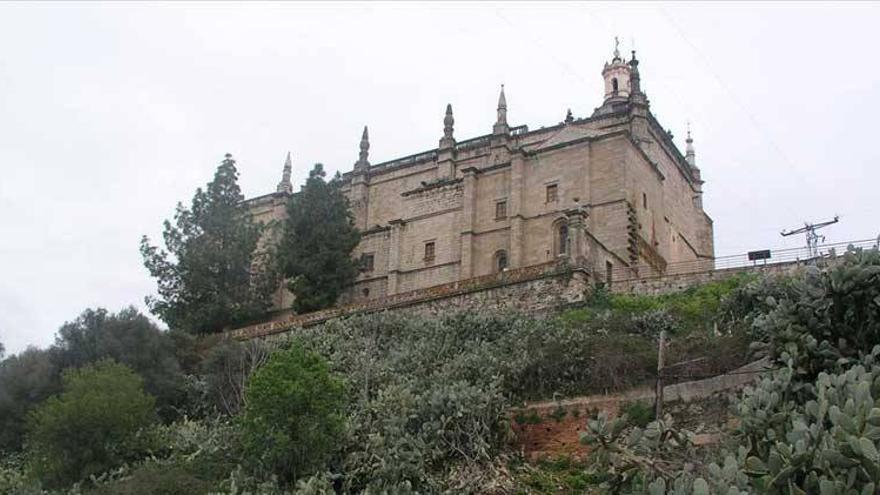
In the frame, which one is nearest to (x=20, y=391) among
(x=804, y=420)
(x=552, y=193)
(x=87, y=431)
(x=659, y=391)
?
(x=87, y=431)

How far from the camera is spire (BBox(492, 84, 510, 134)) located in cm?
4225

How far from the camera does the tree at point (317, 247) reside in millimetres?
35656

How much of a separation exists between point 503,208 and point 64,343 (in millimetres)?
16748

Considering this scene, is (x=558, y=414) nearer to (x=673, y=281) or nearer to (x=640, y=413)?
(x=640, y=413)

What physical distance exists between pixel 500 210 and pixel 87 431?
64.3ft

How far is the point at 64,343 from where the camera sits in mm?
29453

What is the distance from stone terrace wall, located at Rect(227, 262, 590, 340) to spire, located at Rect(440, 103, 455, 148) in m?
13.5

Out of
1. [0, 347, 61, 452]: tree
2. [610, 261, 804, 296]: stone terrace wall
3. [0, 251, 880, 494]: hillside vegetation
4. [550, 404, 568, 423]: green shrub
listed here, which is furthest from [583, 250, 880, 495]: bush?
[0, 347, 61, 452]: tree

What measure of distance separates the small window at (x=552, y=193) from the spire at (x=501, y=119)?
669 cm

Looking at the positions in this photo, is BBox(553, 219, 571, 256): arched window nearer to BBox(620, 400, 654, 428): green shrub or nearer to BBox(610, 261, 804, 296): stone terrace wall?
BBox(610, 261, 804, 296): stone terrace wall

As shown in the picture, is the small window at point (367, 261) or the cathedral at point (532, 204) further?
the small window at point (367, 261)

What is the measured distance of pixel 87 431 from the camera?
70.2 feet

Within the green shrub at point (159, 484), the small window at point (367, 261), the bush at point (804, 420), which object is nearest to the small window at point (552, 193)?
the small window at point (367, 261)

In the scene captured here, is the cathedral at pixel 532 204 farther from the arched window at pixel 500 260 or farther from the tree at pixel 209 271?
the tree at pixel 209 271
